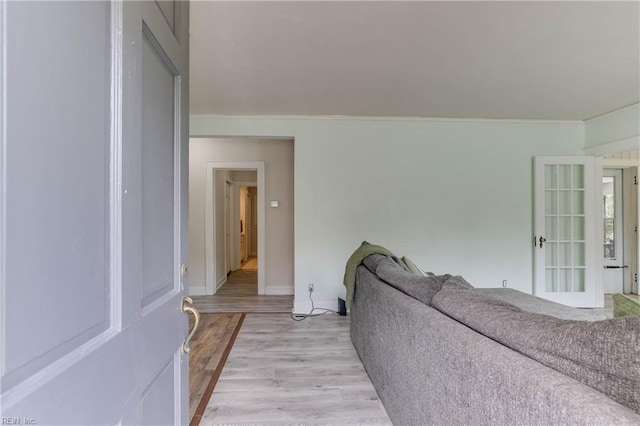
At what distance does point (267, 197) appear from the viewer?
459 cm

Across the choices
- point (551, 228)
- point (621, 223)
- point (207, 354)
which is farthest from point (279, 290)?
point (621, 223)

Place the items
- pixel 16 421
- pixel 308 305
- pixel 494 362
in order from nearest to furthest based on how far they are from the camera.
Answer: pixel 16 421
pixel 494 362
pixel 308 305

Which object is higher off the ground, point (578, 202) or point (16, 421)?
point (578, 202)

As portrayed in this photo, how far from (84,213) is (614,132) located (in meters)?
5.07

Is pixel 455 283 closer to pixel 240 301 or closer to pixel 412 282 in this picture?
pixel 412 282

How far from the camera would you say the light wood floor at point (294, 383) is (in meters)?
1.76

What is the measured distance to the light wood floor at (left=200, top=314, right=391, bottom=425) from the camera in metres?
1.76

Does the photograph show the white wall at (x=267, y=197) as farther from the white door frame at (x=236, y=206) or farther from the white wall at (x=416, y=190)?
the white door frame at (x=236, y=206)

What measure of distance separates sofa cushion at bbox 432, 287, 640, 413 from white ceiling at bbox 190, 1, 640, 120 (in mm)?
1781

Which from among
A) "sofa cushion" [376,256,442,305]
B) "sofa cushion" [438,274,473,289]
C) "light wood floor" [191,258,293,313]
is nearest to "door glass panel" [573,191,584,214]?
"sofa cushion" [376,256,442,305]

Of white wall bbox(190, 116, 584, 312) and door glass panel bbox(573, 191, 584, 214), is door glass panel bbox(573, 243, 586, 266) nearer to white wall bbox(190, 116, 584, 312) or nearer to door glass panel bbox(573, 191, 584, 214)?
door glass panel bbox(573, 191, 584, 214)

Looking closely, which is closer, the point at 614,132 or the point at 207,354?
the point at 207,354

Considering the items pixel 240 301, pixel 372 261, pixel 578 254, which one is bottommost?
pixel 240 301

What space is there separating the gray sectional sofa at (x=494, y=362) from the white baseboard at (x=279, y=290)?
2.93 m
